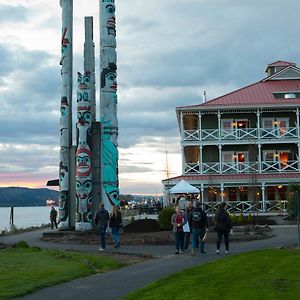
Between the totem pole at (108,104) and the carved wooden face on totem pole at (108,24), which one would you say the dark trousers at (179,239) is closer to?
the totem pole at (108,104)

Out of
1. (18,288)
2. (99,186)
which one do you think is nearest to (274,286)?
(18,288)

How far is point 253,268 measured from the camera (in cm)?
1340

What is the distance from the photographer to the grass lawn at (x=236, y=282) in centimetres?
1023

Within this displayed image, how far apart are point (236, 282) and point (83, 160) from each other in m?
16.1

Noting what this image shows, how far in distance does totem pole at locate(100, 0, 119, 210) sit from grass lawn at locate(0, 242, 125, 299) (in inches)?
305

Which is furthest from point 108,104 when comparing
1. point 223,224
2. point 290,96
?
point 290,96

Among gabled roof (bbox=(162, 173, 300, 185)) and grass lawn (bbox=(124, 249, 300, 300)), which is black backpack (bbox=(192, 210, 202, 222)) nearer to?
grass lawn (bbox=(124, 249, 300, 300))

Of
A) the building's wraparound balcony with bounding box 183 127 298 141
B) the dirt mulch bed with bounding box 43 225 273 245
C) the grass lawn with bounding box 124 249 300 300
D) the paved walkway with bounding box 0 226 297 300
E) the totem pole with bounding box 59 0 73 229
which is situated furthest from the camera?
the building's wraparound balcony with bounding box 183 127 298 141

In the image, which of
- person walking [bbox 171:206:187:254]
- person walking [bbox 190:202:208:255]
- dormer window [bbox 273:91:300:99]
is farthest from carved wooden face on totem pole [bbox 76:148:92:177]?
dormer window [bbox 273:91:300:99]

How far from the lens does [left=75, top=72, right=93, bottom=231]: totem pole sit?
87.8ft

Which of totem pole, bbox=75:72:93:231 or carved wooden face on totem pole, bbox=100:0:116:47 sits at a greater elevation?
carved wooden face on totem pole, bbox=100:0:116:47

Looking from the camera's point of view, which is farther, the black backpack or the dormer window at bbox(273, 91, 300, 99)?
the dormer window at bbox(273, 91, 300, 99)

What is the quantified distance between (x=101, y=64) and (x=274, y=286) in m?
18.5

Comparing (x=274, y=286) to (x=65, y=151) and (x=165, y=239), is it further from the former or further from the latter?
(x=65, y=151)
